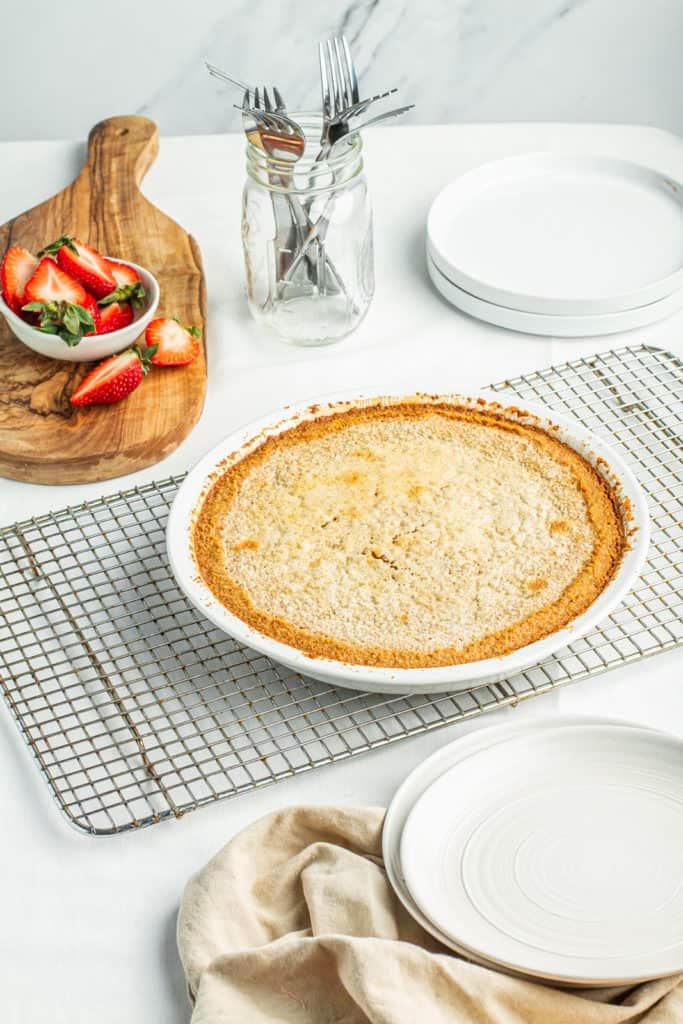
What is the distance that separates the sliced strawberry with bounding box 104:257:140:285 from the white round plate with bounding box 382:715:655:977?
86 cm

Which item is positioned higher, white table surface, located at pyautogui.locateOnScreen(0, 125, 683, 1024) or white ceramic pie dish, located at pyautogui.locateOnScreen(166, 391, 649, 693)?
white ceramic pie dish, located at pyautogui.locateOnScreen(166, 391, 649, 693)

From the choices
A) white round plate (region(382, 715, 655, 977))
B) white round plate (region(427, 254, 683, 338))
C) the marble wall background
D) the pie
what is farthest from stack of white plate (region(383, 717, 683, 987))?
the marble wall background

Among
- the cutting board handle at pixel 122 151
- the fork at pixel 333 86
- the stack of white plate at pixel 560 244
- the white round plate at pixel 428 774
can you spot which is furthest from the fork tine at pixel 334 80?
the white round plate at pixel 428 774

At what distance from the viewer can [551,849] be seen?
87cm

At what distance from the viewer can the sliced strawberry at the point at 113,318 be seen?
4.91ft

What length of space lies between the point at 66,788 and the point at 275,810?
0.63 ft

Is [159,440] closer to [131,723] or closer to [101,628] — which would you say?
[101,628]

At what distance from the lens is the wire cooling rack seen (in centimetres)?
97

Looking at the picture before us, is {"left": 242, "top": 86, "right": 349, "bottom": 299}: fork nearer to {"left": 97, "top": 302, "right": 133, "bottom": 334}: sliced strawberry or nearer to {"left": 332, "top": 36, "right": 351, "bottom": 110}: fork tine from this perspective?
{"left": 332, "top": 36, "right": 351, "bottom": 110}: fork tine

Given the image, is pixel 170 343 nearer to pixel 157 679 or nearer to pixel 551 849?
pixel 157 679

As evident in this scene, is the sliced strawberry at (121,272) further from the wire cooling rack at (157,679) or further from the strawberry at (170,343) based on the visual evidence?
the wire cooling rack at (157,679)

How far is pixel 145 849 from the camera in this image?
0.94m

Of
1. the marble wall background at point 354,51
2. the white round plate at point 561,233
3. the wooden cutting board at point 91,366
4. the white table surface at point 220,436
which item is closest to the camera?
the white table surface at point 220,436

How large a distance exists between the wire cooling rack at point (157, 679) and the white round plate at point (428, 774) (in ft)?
0.15
